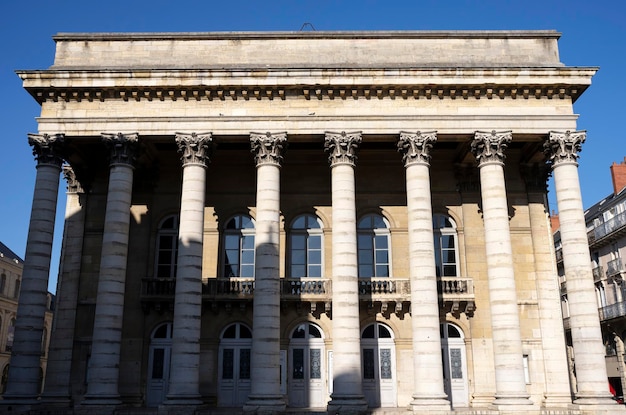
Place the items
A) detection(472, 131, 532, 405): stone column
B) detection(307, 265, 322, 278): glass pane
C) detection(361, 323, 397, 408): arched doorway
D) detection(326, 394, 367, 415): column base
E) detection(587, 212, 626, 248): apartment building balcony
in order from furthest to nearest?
detection(587, 212, 626, 248): apartment building balcony, detection(307, 265, 322, 278): glass pane, detection(361, 323, 397, 408): arched doorway, detection(472, 131, 532, 405): stone column, detection(326, 394, 367, 415): column base

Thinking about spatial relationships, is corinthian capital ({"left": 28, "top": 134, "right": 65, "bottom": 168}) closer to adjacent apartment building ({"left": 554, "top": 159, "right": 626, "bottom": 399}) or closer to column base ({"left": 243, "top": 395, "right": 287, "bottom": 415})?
column base ({"left": 243, "top": 395, "right": 287, "bottom": 415})

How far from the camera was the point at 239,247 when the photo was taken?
892 inches

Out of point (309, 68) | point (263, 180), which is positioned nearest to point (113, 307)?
point (263, 180)

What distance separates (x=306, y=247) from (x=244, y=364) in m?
4.65

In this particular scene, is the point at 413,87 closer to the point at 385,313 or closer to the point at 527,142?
the point at 527,142

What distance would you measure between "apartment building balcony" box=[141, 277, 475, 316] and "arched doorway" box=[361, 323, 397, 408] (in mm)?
921

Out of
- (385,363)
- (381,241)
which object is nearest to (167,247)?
(381,241)

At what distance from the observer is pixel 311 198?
75.4 ft

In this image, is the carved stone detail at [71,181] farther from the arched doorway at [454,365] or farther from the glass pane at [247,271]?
the arched doorway at [454,365]

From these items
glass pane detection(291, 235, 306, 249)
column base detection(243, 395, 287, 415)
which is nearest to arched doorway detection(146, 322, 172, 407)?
column base detection(243, 395, 287, 415)

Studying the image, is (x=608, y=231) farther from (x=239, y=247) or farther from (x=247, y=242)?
(x=239, y=247)

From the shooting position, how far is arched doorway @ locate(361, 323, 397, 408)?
21.0 metres

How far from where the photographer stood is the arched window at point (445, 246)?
884 inches

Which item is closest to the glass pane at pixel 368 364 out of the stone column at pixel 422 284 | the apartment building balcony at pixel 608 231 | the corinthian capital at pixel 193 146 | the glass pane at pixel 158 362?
the stone column at pixel 422 284
